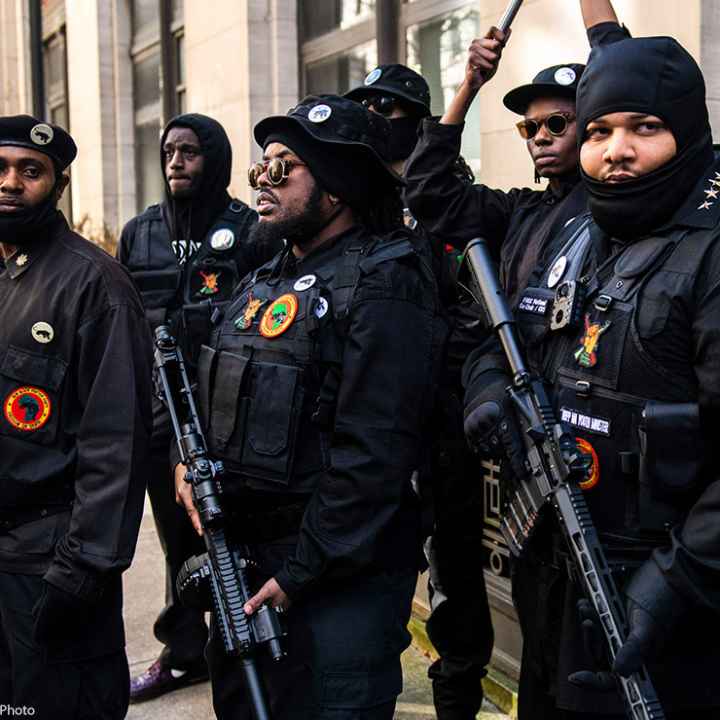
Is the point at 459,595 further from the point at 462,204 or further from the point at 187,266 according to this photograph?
the point at 187,266

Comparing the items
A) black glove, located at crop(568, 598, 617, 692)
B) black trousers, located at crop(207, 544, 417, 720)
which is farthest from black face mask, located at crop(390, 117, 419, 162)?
black glove, located at crop(568, 598, 617, 692)

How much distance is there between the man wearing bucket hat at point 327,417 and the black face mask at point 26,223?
676 millimetres

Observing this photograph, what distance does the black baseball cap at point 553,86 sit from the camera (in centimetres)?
300

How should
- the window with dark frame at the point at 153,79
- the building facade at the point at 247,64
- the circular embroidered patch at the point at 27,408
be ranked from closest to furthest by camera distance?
1. the circular embroidered patch at the point at 27,408
2. the building facade at the point at 247,64
3. the window with dark frame at the point at 153,79

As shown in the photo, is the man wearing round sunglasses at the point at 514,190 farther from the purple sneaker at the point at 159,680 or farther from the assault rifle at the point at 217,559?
the purple sneaker at the point at 159,680

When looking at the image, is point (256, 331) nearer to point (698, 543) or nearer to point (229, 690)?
point (229, 690)

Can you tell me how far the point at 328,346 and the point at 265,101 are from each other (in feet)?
17.1

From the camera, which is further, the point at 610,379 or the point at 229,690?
the point at 229,690

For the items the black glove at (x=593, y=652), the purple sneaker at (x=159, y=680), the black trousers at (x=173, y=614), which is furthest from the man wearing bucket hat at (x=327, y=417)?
the purple sneaker at (x=159, y=680)

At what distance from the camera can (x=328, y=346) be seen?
2461 mm

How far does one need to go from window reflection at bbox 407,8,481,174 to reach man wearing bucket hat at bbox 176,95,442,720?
8.64 feet

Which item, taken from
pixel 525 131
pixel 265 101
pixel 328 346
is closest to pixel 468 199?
pixel 525 131

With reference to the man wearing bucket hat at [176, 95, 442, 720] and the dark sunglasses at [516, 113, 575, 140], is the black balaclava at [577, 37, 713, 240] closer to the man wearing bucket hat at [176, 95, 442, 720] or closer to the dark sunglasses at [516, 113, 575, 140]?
the man wearing bucket hat at [176, 95, 442, 720]

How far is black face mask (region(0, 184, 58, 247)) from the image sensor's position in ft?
9.36
